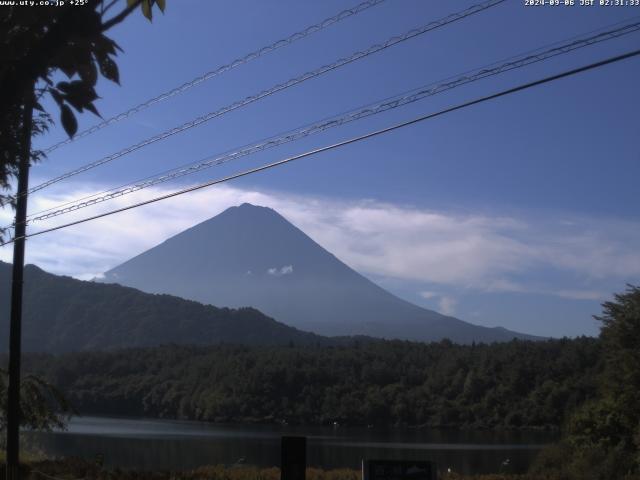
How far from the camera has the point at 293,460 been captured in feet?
28.2

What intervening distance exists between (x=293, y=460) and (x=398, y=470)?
3.60 feet

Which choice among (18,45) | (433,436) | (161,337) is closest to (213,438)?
(433,436)

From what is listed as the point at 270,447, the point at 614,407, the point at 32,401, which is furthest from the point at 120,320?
the point at 32,401

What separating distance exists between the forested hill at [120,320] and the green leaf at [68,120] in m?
166

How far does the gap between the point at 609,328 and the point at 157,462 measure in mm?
22718

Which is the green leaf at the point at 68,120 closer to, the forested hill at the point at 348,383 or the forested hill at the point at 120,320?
the forested hill at the point at 348,383

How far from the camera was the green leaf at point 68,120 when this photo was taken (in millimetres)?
3615

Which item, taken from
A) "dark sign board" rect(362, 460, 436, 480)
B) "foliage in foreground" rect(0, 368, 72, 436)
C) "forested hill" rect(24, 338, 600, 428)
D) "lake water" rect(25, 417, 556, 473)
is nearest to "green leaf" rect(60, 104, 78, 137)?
"dark sign board" rect(362, 460, 436, 480)

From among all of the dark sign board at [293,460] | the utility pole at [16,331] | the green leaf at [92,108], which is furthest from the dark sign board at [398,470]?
the utility pole at [16,331]

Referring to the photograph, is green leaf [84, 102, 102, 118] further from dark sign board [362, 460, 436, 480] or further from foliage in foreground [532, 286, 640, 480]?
foliage in foreground [532, 286, 640, 480]

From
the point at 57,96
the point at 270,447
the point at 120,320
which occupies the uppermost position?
the point at 120,320

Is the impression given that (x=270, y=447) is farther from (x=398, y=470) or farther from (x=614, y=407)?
(x=398, y=470)

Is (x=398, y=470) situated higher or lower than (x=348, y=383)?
lower

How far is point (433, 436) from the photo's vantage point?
7825 centimetres
